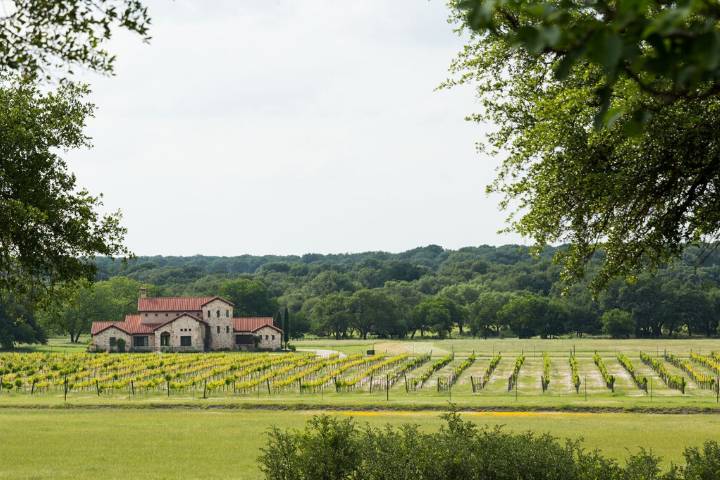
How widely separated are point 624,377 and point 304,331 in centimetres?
9877

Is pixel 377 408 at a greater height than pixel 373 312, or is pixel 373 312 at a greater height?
pixel 373 312

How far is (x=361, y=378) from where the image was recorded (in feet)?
214

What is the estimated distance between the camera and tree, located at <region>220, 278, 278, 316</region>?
510ft

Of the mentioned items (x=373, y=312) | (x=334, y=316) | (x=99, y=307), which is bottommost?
(x=334, y=316)

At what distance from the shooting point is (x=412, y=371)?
7369 centimetres

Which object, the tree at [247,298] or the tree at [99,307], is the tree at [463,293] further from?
the tree at [99,307]

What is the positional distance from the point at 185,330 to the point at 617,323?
7162cm

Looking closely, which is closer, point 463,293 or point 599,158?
point 599,158

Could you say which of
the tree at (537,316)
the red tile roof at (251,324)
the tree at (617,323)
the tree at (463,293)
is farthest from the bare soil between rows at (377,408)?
the tree at (463,293)

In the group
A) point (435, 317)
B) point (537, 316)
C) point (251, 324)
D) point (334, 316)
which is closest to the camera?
point (251, 324)

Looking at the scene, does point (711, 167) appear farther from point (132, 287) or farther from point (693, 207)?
point (132, 287)

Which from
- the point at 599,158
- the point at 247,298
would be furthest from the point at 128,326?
the point at 599,158

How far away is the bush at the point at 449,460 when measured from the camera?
43.5ft

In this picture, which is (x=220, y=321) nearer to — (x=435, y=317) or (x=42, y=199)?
(x=435, y=317)
